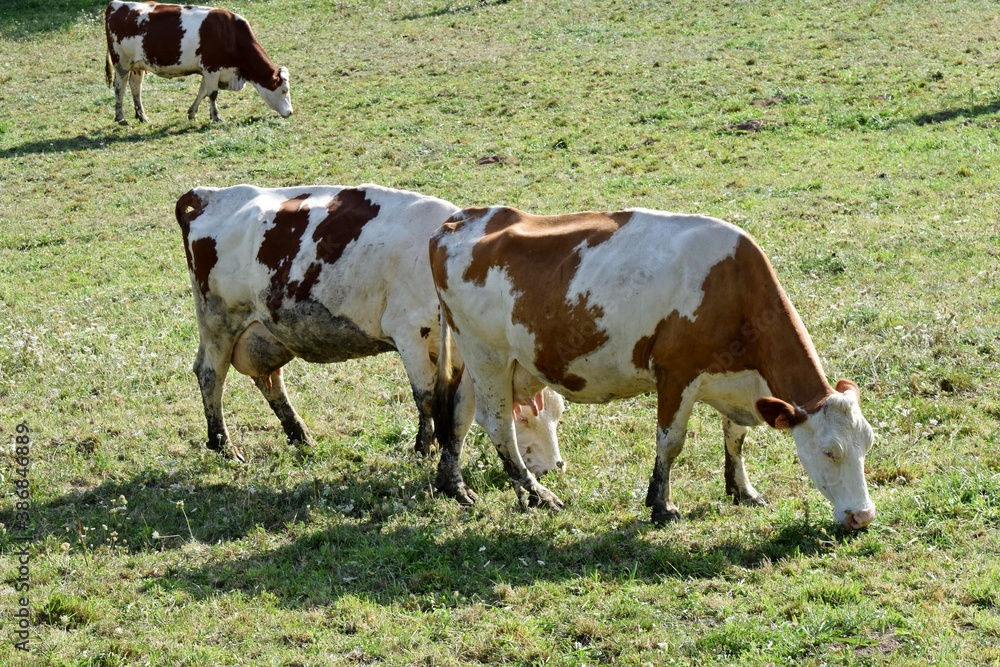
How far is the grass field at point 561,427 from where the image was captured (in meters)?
6.76

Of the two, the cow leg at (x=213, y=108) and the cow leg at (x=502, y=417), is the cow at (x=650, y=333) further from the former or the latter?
the cow leg at (x=213, y=108)

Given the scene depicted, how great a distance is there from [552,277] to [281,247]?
9.65 ft

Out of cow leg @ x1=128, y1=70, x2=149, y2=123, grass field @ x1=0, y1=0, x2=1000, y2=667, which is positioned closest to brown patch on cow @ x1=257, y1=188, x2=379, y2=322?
grass field @ x1=0, y1=0, x2=1000, y2=667

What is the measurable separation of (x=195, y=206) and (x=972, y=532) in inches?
292

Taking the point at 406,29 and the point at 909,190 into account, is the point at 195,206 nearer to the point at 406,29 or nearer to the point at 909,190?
the point at 909,190

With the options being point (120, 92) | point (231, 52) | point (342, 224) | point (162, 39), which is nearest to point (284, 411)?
point (342, 224)

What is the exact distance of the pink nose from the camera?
23.9 ft

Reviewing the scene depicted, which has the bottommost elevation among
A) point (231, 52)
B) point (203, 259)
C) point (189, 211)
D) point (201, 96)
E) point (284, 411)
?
point (284, 411)

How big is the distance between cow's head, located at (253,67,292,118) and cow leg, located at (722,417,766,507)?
18558 millimetres

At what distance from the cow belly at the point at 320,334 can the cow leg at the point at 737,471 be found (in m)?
3.15

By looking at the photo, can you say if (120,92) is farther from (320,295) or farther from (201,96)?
(320,295)

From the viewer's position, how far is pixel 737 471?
8469 mm

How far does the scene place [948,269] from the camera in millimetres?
13078


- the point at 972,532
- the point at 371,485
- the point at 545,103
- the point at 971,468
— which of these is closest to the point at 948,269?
the point at 971,468
